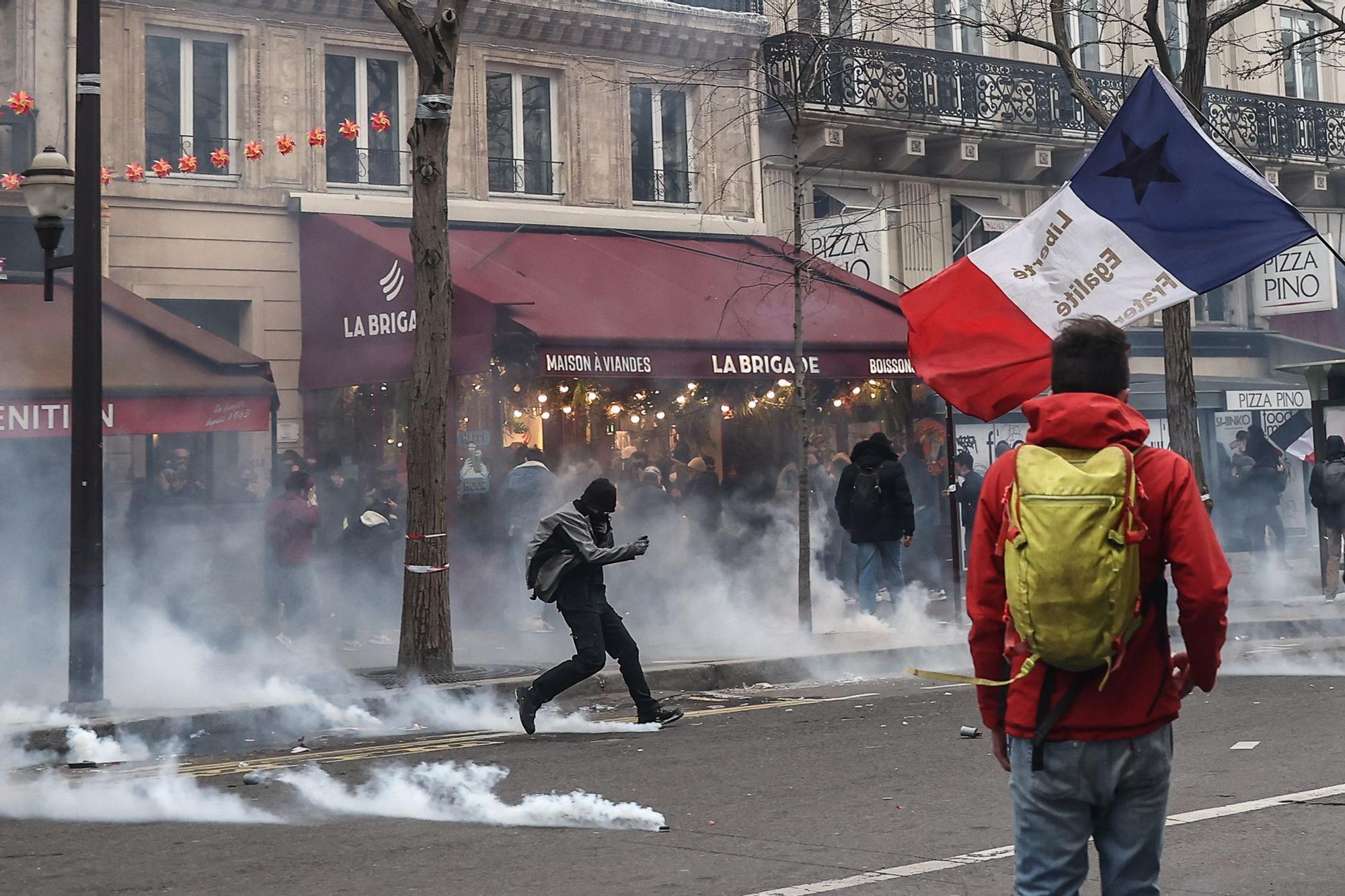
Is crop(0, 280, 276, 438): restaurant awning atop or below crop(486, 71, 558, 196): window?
below

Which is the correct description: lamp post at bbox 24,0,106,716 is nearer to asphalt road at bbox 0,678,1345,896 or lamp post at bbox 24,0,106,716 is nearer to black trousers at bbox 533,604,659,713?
asphalt road at bbox 0,678,1345,896

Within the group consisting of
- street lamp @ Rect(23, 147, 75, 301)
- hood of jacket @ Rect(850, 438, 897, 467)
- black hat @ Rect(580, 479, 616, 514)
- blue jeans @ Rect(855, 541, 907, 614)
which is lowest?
blue jeans @ Rect(855, 541, 907, 614)

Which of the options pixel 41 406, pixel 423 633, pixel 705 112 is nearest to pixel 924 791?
pixel 423 633

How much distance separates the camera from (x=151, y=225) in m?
15.9

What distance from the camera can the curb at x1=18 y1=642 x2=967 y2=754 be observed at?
359 inches

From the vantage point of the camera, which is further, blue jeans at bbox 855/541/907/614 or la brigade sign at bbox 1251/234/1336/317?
la brigade sign at bbox 1251/234/1336/317

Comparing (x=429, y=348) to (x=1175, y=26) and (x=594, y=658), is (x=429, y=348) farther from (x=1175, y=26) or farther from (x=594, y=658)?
(x=1175, y=26)

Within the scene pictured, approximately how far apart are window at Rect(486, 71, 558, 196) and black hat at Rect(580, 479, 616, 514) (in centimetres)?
972

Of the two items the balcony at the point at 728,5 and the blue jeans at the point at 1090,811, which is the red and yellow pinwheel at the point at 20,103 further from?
the blue jeans at the point at 1090,811

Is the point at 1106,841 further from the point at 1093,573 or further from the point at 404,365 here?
the point at 404,365

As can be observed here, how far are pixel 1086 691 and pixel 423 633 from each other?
819 cm

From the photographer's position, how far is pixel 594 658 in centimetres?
904

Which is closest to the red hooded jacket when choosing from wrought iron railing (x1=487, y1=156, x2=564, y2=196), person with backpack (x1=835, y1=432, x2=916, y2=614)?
person with backpack (x1=835, y1=432, x2=916, y2=614)

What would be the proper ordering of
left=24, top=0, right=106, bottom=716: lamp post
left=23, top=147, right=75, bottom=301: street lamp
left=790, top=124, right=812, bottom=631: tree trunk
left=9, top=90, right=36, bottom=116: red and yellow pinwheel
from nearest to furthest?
left=24, top=0, right=106, bottom=716: lamp post
left=23, top=147, right=75, bottom=301: street lamp
left=790, top=124, right=812, bottom=631: tree trunk
left=9, top=90, right=36, bottom=116: red and yellow pinwheel
